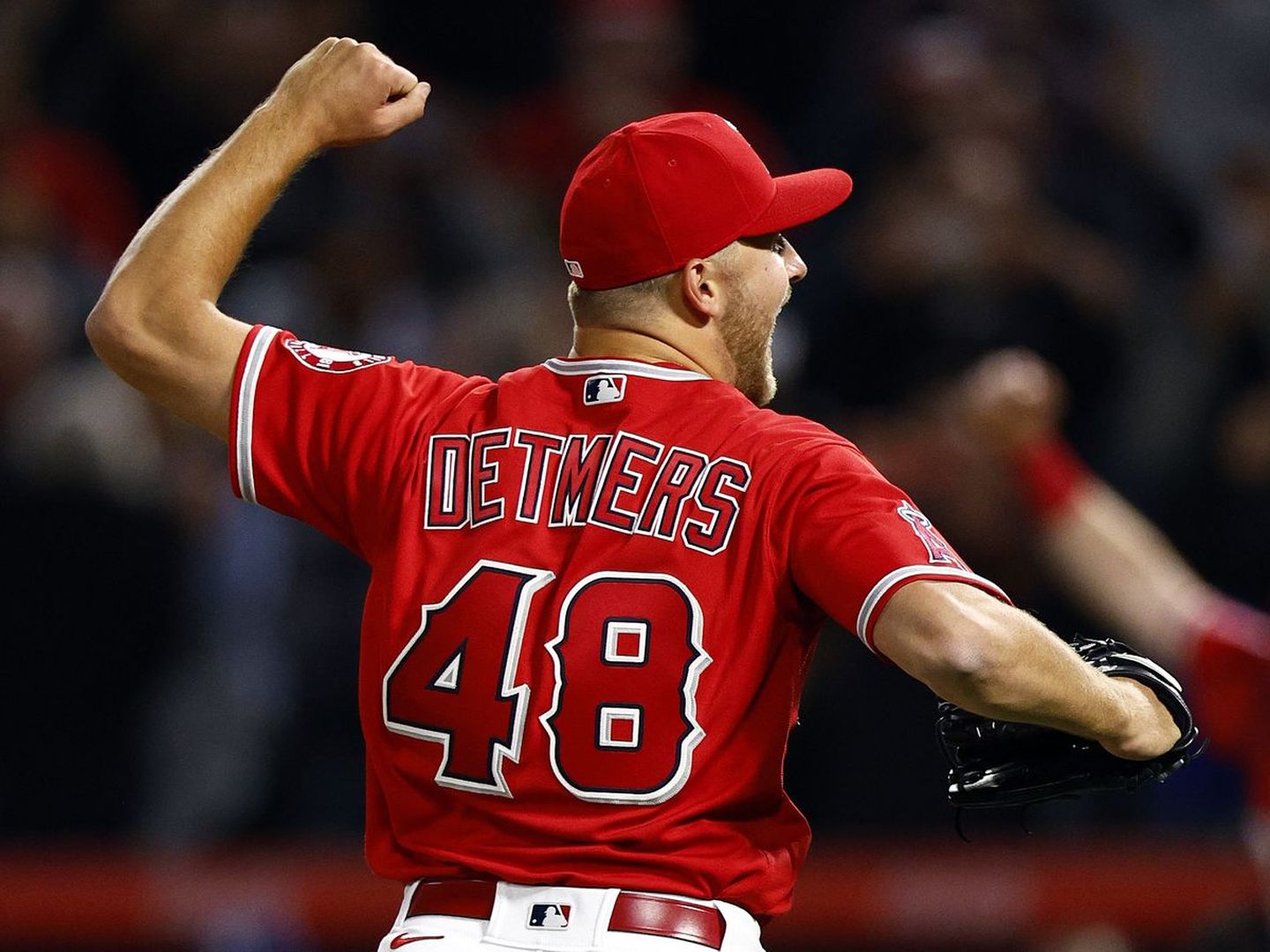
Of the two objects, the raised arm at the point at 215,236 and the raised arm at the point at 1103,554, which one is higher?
the raised arm at the point at 215,236

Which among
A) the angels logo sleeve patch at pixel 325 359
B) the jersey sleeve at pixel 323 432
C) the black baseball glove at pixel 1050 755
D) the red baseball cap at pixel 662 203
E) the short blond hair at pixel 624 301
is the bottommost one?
the black baseball glove at pixel 1050 755

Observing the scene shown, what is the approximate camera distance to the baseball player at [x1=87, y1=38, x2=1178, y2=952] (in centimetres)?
265

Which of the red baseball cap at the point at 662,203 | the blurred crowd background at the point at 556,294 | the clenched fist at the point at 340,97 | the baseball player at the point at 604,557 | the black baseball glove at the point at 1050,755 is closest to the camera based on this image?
the baseball player at the point at 604,557

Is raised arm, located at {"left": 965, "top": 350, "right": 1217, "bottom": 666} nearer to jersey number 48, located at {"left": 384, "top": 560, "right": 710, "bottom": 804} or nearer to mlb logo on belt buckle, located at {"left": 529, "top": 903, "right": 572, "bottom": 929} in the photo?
jersey number 48, located at {"left": 384, "top": 560, "right": 710, "bottom": 804}

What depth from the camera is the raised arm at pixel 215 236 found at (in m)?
2.95

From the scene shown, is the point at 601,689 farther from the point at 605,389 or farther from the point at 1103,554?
the point at 1103,554

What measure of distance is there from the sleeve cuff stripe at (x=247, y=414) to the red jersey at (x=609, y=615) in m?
0.15

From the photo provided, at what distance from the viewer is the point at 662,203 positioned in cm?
291

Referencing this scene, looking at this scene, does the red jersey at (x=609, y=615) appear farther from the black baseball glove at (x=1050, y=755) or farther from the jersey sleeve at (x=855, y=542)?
the black baseball glove at (x=1050, y=755)

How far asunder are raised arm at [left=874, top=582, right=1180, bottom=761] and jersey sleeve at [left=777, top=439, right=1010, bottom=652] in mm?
29

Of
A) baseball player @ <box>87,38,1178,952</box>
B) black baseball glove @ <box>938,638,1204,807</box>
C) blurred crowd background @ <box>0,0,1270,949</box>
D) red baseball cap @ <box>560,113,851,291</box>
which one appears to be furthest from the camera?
blurred crowd background @ <box>0,0,1270,949</box>

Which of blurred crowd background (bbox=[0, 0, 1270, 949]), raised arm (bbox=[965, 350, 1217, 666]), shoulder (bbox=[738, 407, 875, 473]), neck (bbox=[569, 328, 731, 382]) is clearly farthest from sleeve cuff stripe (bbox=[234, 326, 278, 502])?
blurred crowd background (bbox=[0, 0, 1270, 949])

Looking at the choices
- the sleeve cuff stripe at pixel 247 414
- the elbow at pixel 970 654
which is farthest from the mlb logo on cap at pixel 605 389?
the elbow at pixel 970 654

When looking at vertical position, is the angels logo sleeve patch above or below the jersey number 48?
above
